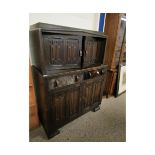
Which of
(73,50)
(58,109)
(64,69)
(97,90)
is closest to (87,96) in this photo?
(97,90)

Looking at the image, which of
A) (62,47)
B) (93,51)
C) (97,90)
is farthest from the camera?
(97,90)

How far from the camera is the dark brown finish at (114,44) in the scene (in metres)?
2.17

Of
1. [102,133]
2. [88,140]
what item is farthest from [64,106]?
[102,133]

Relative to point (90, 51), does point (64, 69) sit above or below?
below

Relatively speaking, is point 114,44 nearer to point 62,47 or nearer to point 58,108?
point 62,47

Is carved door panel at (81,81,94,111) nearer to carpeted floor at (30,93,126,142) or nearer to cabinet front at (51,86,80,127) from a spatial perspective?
cabinet front at (51,86,80,127)

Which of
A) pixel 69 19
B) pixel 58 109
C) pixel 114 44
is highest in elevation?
pixel 69 19

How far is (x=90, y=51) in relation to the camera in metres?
1.65

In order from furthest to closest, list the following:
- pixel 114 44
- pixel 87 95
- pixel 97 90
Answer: pixel 114 44, pixel 97 90, pixel 87 95

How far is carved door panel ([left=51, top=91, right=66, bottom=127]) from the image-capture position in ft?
4.49

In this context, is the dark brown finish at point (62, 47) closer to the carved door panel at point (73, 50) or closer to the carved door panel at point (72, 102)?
the carved door panel at point (73, 50)

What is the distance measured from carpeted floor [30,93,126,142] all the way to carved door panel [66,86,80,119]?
0.24m

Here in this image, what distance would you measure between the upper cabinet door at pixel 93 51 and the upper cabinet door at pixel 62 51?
0.40ft

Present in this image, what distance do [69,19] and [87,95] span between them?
132 centimetres
